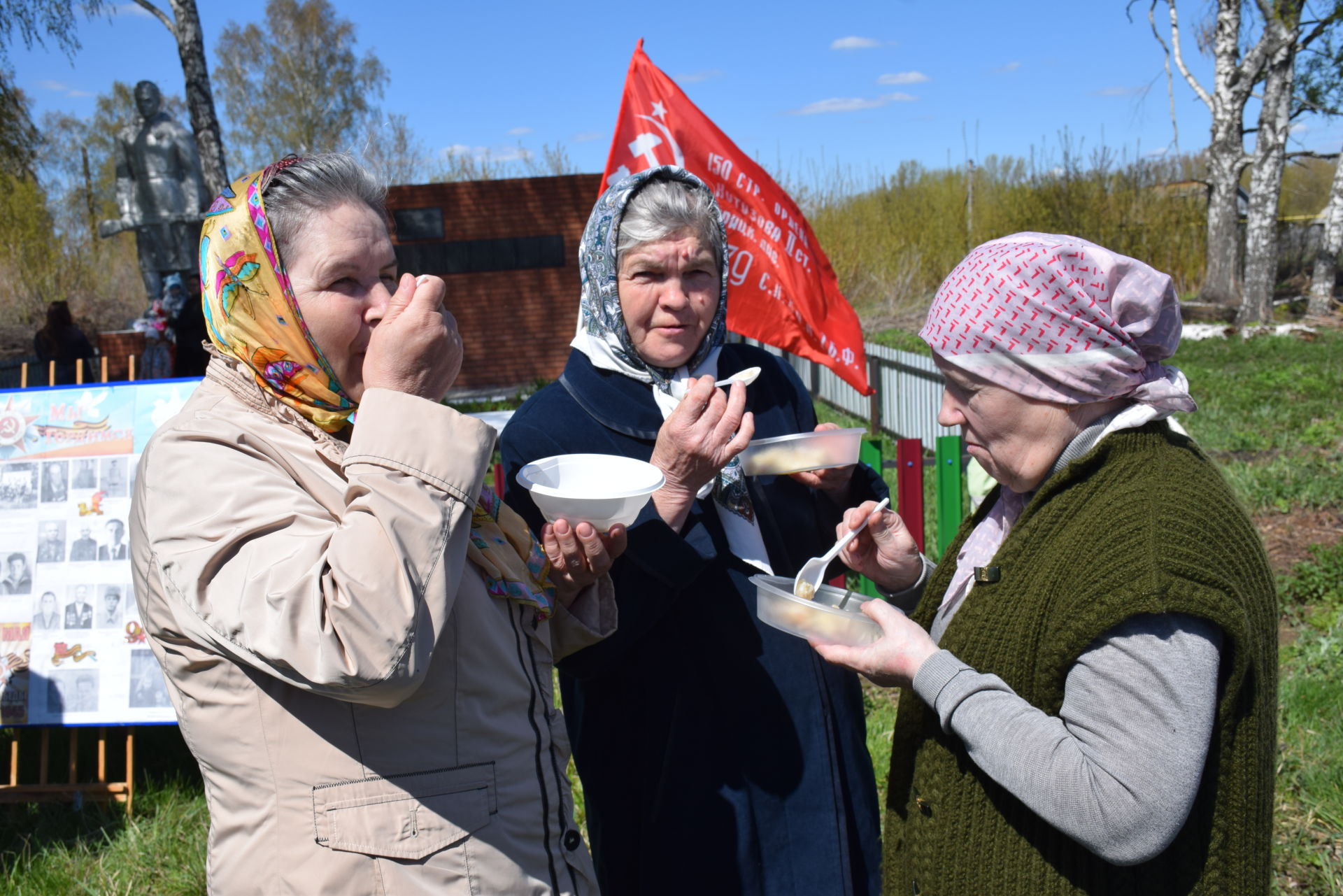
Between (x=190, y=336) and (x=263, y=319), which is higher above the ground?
(x=190, y=336)

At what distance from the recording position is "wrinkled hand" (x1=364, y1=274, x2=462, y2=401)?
134 centimetres

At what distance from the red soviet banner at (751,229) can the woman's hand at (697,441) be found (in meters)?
3.37

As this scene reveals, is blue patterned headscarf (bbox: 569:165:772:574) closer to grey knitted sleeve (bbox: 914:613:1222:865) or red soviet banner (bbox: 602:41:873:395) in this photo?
grey knitted sleeve (bbox: 914:613:1222:865)

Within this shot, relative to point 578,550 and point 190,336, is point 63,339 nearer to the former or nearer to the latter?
point 190,336

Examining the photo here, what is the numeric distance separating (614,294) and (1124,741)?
4.94 feet

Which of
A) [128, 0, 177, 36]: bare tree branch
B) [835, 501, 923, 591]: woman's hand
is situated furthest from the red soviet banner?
[128, 0, 177, 36]: bare tree branch

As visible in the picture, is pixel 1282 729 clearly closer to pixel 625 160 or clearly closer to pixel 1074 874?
pixel 1074 874

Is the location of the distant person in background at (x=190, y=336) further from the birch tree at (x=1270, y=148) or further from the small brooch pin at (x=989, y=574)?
the birch tree at (x=1270, y=148)

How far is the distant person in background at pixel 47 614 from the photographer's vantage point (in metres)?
3.69

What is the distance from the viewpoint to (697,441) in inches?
73.9

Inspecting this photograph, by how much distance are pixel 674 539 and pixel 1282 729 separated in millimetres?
3154

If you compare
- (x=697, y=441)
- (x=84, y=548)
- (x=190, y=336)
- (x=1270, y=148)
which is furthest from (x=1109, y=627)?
(x=1270, y=148)

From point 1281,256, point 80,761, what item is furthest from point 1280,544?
point 1281,256

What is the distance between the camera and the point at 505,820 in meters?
1.45
